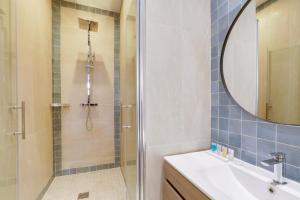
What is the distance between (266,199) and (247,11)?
3.57 feet

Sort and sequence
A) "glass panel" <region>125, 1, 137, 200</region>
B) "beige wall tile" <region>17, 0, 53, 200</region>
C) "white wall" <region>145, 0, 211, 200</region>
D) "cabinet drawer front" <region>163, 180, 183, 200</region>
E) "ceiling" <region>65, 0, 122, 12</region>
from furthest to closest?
1. "ceiling" <region>65, 0, 122, 12</region>
2. "beige wall tile" <region>17, 0, 53, 200</region>
3. "glass panel" <region>125, 1, 137, 200</region>
4. "white wall" <region>145, 0, 211, 200</region>
5. "cabinet drawer front" <region>163, 180, 183, 200</region>

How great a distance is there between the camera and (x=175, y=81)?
1172 millimetres

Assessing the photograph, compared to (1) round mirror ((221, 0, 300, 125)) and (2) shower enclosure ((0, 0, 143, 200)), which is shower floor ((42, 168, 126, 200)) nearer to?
(2) shower enclosure ((0, 0, 143, 200))

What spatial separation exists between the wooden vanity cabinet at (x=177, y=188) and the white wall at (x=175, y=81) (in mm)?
76

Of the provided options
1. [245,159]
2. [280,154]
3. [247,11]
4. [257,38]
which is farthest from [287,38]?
[245,159]

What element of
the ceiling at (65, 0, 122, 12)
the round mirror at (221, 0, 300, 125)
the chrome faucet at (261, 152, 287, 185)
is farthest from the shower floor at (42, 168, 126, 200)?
the ceiling at (65, 0, 122, 12)

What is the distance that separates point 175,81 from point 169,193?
769 mm

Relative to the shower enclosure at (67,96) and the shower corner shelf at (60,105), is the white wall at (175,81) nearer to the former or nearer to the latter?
the shower enclosure at (67,96)

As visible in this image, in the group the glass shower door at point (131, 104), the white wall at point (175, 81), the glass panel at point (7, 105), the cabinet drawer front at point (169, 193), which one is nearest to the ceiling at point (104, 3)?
the glass shower door at point (131, 104)

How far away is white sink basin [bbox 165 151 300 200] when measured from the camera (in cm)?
71

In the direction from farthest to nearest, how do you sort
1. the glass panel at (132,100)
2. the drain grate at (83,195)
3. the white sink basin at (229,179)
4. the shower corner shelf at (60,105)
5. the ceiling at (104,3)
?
the ceiling at (104,3) → the shower corner shelf at (60,105) → the drain grate at (83,195) → the glass panel at (132,100) → the white sink basin at (229,179)

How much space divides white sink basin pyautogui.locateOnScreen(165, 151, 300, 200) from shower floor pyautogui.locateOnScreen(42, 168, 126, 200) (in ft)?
4.28

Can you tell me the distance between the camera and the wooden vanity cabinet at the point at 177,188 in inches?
30.2

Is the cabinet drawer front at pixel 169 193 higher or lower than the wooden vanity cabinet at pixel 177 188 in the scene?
lower
